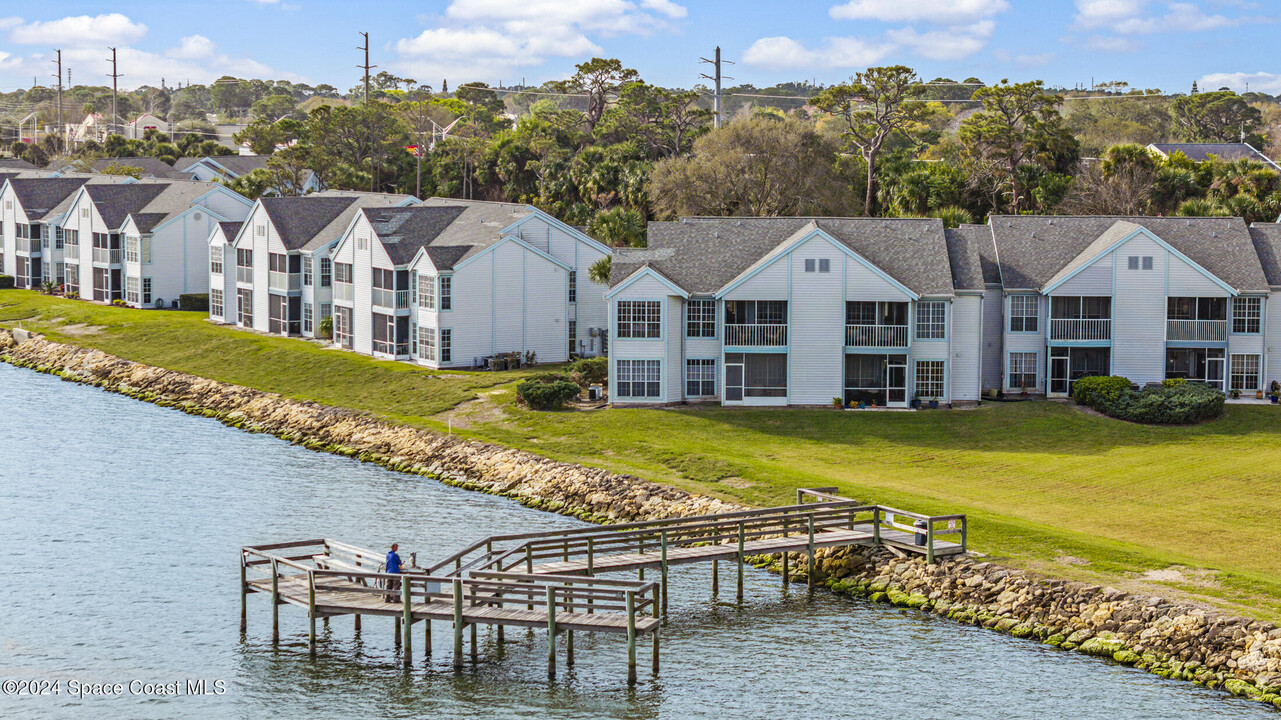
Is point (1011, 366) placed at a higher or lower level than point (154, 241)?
lower

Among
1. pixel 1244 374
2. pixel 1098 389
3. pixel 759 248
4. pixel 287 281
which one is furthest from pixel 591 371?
pixel 1244 374

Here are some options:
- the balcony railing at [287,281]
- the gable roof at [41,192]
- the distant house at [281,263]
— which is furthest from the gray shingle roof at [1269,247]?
the gable roof at [41,192]

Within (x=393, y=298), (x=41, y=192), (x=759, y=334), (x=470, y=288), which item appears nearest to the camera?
(x=759, y=334)

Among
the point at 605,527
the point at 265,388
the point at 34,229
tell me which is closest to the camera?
the point at 605,527

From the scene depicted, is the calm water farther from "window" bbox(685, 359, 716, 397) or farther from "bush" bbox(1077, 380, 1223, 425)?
"bush" bbox(1077, 380, 1223, 425)

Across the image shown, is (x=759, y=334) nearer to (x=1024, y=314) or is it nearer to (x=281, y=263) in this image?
(x=1024, y=314)

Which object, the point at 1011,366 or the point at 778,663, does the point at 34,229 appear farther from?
the point at 778,663

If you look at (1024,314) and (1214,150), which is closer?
(1024,314)

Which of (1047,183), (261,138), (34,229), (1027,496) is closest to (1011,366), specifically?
(1027,496)
